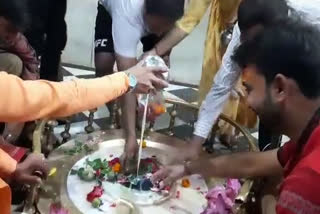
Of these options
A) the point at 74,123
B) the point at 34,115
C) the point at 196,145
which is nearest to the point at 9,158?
the point at 34,115

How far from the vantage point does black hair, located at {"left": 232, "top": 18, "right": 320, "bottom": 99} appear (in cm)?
98

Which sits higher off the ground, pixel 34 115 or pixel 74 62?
pixel 34 115

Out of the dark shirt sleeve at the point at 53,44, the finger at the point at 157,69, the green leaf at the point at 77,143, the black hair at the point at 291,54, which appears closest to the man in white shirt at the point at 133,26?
the green leaf at the point at 77,143

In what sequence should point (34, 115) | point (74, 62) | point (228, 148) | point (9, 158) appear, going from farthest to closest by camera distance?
point (74, 62) → point (228, 148) → point (9, 158) → point (34, 115)

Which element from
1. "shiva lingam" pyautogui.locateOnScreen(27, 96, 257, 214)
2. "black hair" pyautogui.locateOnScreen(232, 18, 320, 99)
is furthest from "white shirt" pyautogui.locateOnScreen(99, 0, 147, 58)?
"black hair" pyautogui.locateOnScreen(232, 18, 320, 99)

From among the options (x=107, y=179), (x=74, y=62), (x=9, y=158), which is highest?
(x=9, y=158)

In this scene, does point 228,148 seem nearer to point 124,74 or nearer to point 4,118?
point 124,74

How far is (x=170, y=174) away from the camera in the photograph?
1.43 m

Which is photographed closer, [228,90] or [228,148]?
[228,90]

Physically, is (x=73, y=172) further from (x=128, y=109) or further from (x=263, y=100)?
(x=263, y=100)

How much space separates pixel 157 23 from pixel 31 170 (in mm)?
596

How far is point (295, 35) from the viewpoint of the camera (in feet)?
3.40

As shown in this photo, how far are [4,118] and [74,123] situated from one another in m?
1.25

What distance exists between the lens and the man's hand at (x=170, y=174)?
1.42 meters
